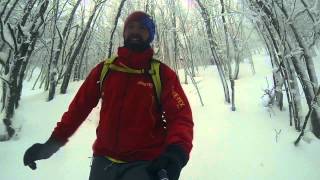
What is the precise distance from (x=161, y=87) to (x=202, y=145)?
4.52 m

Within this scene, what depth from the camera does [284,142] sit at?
681 cm

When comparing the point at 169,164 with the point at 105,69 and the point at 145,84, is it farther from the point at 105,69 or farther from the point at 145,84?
the point at 105,69

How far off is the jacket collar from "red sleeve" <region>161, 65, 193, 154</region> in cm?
11

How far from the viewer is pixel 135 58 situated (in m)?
2.71

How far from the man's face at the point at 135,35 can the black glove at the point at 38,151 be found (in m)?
0.80

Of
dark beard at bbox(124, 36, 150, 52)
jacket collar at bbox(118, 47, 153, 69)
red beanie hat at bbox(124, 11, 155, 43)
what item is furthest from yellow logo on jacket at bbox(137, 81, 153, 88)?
red beanie hat at bbox(124, 11, 155, 43)

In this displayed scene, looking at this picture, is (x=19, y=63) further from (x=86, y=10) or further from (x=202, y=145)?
(x=86, y=10)

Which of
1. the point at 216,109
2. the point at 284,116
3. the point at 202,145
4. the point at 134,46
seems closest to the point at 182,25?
the point at 216,109

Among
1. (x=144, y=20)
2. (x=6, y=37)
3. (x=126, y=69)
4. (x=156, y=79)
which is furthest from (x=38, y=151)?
(x=6, y=37)

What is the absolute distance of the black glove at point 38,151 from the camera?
268 centimetres

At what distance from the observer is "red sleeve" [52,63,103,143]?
2820mm

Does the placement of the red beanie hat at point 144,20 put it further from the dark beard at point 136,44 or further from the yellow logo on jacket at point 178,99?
the yellow logo on jacket at point 178,99

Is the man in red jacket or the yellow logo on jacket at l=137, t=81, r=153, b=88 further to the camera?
the yellow logo on jacket at l=137, t=81, r=153, b=88

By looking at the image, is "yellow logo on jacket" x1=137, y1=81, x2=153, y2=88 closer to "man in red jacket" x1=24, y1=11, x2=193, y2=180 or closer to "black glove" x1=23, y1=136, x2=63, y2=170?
"man in red jacket" x1=24, y1=11, x2=193, y2=180
